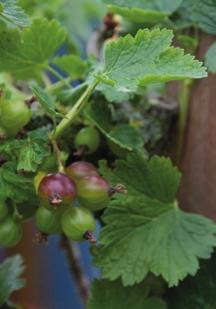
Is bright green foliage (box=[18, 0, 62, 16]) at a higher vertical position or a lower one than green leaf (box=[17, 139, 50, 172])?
higher

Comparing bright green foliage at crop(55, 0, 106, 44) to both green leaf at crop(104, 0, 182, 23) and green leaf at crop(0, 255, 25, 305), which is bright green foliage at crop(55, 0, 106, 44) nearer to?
green leaf at crop(104, 0, 182, 23)

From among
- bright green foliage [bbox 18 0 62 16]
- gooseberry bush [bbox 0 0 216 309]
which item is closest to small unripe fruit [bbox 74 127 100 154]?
gooseberry bush [bbox 0 0 216 309]

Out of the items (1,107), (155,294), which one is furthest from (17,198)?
(155,294)

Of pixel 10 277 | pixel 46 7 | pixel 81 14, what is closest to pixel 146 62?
pixel 10 277

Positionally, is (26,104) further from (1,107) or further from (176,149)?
(176,149)

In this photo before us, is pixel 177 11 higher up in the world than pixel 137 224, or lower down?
higher up

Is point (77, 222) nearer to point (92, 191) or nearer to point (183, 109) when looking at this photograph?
point (92, 191)

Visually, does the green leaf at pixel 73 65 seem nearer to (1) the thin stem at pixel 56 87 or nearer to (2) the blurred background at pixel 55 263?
(1) the thin stem at pixel 56 87
